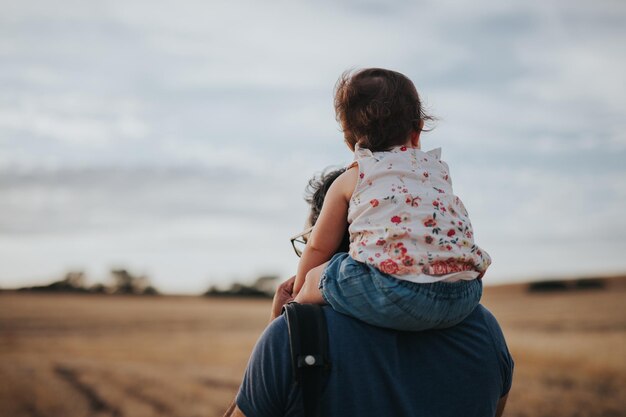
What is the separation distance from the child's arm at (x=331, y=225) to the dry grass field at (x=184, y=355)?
9.72 meters

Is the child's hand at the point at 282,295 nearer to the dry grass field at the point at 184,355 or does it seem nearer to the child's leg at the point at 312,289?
the child's leg at the point at 312,289

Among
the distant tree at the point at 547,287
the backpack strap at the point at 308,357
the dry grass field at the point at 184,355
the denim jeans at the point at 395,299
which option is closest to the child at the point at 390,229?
the denim jeans at the point at 395,299

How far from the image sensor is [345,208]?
87.7 inches

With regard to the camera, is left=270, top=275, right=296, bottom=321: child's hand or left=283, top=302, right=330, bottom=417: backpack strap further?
left=270, top=275, right=296, bottom=321: child's hand

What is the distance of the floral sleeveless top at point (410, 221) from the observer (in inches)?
80.2

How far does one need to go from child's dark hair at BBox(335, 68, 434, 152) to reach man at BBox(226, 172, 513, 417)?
61cm

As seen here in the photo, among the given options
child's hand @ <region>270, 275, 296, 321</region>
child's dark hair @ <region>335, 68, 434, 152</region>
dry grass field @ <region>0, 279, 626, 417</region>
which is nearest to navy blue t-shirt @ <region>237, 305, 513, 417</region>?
child's hand @ <region>270, 275, 296, 321</region>

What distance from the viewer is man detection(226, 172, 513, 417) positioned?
1.91 m

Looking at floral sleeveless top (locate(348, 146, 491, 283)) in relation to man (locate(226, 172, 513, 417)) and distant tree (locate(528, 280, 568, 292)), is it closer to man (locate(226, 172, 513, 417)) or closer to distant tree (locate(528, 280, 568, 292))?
man (locate(226, 172, 513, 417))

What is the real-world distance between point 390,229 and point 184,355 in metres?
21.0

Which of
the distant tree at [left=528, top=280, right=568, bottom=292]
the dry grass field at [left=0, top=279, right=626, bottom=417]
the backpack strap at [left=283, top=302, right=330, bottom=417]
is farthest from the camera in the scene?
the distant tree at [left=528, top=280, right=568, bottom=292]

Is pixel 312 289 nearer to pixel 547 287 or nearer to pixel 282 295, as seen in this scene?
pixel 282 295

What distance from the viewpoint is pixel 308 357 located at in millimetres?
1880

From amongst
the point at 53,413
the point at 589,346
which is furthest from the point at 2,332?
the point at 589,346
